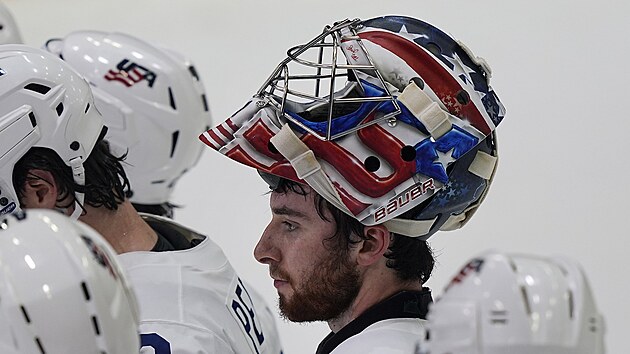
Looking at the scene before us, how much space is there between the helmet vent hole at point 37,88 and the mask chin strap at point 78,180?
5.2 inches

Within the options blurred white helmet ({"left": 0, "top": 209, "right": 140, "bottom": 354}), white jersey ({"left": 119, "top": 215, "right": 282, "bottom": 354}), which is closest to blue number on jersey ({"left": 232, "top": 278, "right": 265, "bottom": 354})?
white jersey ({"left": 119, "top": 215, "right": 282, "bottom": 354})

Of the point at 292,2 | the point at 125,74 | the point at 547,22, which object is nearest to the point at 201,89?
the point at 125,74

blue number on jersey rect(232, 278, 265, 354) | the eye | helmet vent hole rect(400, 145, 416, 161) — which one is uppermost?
helmet vent hole rect(400, 145, 416, 161)

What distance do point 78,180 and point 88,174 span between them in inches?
2.1

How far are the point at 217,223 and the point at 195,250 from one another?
7.43 ft

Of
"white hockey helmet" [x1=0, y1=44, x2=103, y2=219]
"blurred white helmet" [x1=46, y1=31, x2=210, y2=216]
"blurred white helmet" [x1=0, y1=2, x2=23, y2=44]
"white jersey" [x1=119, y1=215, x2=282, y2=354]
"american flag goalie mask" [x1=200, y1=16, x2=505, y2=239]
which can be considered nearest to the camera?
"american flag goalie mask" [x1=200, y1=16, x2=505, y2=239]

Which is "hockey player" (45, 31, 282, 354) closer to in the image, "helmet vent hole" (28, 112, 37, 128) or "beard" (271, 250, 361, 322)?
"helmet vent hole" (28, 112, 37, 128)

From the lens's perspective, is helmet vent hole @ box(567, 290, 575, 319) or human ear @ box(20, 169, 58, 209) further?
human ear @ box(20, 169, 58, 209)

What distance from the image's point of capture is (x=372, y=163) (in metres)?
2.08

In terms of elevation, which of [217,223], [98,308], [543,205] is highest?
[98,308]

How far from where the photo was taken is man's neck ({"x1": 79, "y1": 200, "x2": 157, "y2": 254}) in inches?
92.4

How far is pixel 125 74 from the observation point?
11.3ft

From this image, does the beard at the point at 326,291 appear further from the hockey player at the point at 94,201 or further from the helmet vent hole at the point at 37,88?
the helmet vent hole at the point at 37,88

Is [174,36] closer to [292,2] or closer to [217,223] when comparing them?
[292,2]
